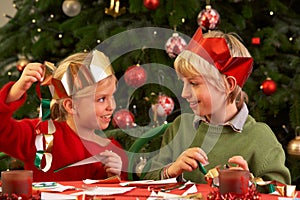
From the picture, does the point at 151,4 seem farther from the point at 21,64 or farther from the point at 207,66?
the point at 207,66

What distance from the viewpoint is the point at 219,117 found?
6.27 ft

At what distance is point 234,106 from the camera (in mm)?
1907

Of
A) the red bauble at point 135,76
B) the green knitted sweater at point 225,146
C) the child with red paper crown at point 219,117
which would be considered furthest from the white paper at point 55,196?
the red bauble at point 135,76

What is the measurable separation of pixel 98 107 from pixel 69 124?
0.20 meters

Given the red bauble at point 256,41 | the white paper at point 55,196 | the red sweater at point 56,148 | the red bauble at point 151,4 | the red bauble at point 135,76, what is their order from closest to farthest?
the white paper at point 55,196, the red sweater at point 56,148, the red bauble at point 135,76, the red bauble at point 151,4, the red bauble at point 256,41

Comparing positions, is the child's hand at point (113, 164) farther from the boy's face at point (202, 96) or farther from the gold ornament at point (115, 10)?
the gold ornament at point (115, 10)

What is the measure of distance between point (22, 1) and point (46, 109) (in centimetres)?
209

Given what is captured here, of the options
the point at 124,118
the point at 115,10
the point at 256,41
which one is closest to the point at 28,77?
the point at 124,118

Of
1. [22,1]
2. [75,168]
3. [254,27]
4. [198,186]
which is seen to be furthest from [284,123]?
[198,186]

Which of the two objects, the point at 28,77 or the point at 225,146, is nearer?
the point at 28,77

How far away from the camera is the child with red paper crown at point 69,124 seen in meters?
1.76

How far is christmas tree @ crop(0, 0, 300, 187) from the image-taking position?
9.80ft

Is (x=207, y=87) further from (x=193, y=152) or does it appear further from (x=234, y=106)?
Result: (x=193, y=152)

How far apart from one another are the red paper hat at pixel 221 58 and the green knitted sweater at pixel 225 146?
18cm
